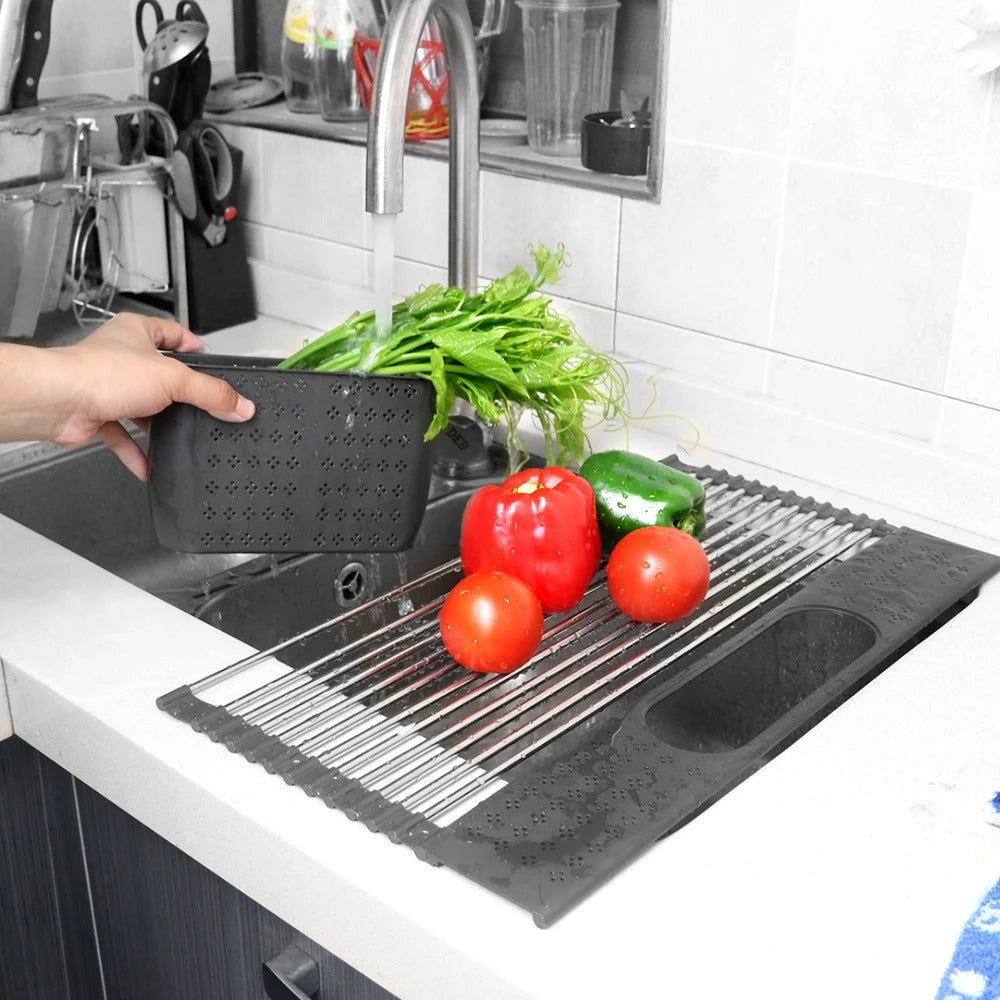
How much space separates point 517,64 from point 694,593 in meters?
0.80

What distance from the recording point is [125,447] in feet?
3.50

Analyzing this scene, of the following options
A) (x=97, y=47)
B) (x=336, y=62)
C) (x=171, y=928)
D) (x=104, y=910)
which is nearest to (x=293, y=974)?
(x=171, y=928)

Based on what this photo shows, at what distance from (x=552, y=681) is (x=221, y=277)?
93 centimetres

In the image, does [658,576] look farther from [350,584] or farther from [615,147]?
[615,147]

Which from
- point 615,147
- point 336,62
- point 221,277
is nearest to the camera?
point 615,147

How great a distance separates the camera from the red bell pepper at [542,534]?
102 centimetres

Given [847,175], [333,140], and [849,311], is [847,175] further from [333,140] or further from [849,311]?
[333,140]

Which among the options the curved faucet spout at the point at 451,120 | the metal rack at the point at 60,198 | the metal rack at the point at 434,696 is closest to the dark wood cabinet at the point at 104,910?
the metal rack at the point at 434,696

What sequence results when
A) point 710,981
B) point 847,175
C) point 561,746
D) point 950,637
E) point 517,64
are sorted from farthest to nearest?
point 517,64
point 847,175
point 950,637
point 561,746
point 710,981

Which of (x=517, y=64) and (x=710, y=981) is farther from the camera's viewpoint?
(x=517, y=64)

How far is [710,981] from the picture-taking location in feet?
2.17

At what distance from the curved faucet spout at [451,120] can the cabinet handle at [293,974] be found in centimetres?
57

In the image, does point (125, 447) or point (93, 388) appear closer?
point (93, 388)

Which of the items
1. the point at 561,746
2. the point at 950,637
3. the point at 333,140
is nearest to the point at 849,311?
the point at 950,637
